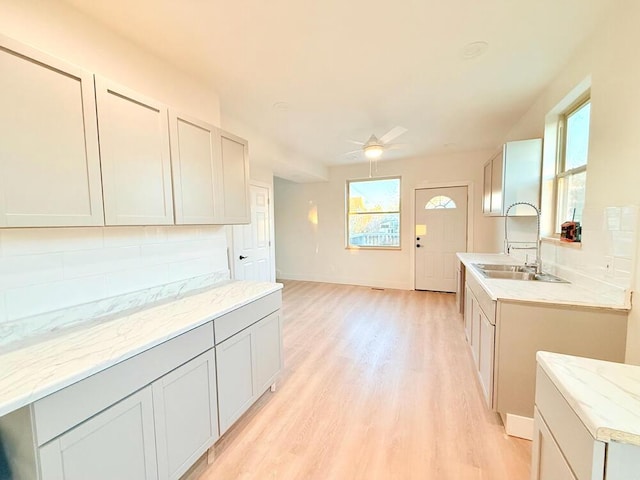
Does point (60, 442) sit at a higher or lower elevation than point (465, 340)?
higher

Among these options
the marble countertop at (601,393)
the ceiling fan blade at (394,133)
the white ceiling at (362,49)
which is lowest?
the marble countertop at (601,393)

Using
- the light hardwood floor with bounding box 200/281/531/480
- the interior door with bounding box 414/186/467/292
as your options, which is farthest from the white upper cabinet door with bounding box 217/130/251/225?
the interior door with bounding box 414/186/467/292

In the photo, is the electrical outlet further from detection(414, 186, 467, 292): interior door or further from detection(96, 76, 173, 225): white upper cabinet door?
detection(414, 186, 467, 292): interior door

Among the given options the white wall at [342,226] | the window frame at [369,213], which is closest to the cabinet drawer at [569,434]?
the white wall at [342,226]

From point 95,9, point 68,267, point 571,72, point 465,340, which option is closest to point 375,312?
point 465,340

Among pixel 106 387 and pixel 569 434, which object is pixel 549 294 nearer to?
pixel 569 434

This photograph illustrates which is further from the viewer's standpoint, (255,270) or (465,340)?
(255,270)

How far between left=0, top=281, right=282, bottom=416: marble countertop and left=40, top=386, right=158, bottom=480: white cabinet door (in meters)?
0.21

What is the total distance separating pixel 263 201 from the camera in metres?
4.61

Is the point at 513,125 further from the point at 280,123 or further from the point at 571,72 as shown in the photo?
the point at 280,123

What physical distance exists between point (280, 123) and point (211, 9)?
6.02 ft

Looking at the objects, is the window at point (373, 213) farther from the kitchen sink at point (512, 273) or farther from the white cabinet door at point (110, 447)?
the white cabinet door at point (110, 447)

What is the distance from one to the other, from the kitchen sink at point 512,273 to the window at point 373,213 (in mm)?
2822

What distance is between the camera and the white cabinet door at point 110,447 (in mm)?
958
